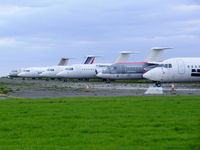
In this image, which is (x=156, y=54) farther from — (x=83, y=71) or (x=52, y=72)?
(x=52, y=72)

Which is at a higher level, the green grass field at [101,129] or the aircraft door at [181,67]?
the aircraft door at [181,67]

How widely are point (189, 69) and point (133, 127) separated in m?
30.6

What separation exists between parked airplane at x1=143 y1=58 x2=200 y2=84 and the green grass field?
24301 millimetres

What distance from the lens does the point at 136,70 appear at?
67.0 metres

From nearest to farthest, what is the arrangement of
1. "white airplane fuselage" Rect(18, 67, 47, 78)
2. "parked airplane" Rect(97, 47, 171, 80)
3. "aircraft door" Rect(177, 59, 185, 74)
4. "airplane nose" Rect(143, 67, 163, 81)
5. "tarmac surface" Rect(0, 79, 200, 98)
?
"tarmac surface" Rect(0, 79, 200, 98) < "airplane nose" Rect(143, 67, 163, 81) < "aircraft door" Rect(177, 59, 185, 74) < "parked airplane" Rect(97, 47, 171, 80) < "white airplane fuselage" Rect(18, 67, 47, 78)

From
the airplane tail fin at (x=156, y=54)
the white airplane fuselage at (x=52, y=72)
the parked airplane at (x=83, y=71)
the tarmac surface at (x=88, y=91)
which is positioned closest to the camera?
the tarmac surface at (x=88, y=91)

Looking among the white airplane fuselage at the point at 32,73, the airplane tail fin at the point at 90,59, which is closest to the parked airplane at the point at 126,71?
the airplane tail fin at the point at 90,59

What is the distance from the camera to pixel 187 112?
1497 cm

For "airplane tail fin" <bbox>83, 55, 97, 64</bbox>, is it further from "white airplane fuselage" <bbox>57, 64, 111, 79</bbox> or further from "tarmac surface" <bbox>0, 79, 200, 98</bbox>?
"tarmac surface" <bbox>0, 79, 200, 98</bbox>

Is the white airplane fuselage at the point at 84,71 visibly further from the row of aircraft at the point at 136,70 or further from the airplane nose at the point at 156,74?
the airplane nose at the point at 156,74

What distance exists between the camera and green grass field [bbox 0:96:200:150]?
9.34 metres

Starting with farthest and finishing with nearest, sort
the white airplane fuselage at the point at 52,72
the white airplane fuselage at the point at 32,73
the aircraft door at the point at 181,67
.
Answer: the white airplane fuselage at the point at 32,73
the white airplane fuselage at the point at 52,72
the aircraft door at the point at 181,67

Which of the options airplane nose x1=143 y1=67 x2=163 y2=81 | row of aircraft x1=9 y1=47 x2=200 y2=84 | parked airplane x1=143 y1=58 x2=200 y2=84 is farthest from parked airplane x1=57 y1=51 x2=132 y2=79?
airplane nose x1=143 y1=67 x2=163 y2=81

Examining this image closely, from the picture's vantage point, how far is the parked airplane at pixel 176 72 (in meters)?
40.6
